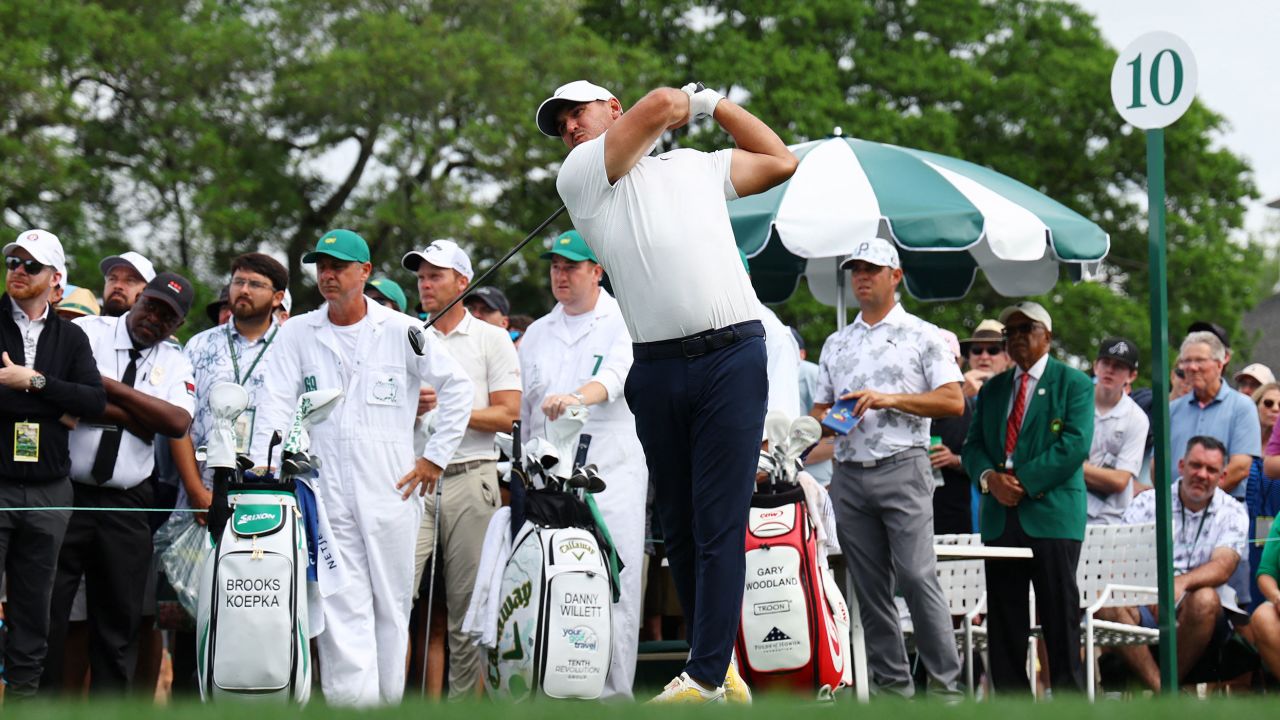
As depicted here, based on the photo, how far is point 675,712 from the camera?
2945mm

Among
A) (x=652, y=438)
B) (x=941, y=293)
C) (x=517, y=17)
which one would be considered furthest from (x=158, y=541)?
(x=517, y=17)

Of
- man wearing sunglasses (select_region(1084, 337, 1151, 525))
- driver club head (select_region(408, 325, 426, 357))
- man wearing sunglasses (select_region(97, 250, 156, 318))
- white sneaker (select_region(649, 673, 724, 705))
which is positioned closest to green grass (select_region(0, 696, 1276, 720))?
white sneaker (select_region(649, 673, 724, 705))

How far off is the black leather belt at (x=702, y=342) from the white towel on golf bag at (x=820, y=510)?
195cm

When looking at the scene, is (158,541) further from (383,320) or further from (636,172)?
(636,172)

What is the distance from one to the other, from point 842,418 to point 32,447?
3.84 meters

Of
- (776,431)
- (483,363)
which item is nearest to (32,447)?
(483,363)

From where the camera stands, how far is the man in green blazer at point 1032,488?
842 centimetres

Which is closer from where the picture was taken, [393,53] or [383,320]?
[383,320]

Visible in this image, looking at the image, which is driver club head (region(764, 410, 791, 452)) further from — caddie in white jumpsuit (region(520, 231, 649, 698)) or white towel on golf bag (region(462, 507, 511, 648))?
white towel on golf bag (region(462, 507, 511, 648))

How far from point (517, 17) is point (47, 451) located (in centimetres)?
2518

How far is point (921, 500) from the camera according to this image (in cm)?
806

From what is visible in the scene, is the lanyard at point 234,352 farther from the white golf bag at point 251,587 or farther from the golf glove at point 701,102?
the golf glove at point 701,102

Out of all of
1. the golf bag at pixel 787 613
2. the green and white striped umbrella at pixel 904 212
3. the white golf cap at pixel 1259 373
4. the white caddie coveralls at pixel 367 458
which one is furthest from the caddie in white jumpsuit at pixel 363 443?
the white golf cap at pixel 1259 373

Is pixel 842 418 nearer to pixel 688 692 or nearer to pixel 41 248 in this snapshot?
pixel 688 692
